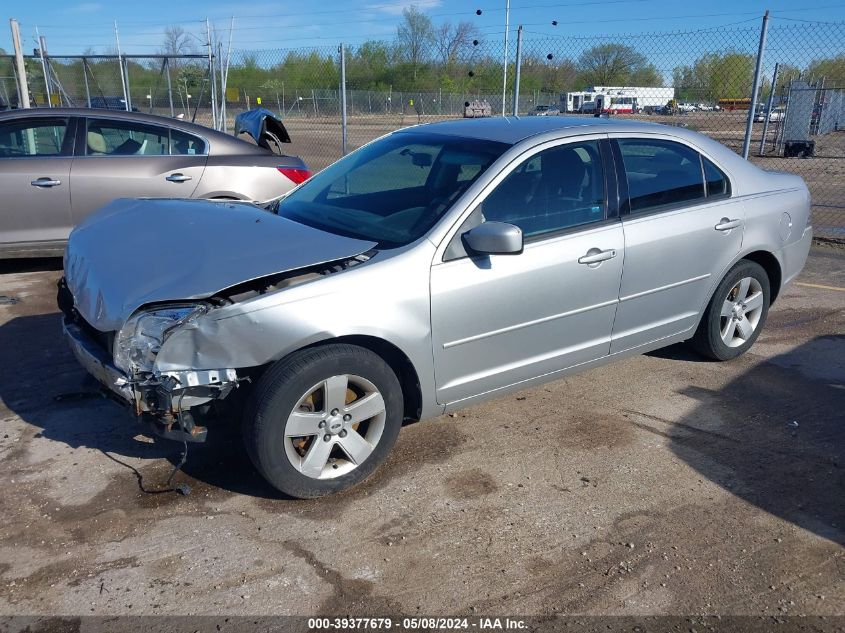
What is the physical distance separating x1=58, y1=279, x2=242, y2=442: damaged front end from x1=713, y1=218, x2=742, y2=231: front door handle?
3146 millimetres

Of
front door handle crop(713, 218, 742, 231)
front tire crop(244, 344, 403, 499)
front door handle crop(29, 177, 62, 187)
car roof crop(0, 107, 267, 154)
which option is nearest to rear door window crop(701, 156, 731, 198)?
front door handle crop(713, 218, 742, 231)

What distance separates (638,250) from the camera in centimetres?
423

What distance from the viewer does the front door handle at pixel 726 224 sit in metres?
4.65

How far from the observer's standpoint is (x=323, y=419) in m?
3.33

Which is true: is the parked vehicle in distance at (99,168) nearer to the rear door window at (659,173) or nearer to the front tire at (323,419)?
the rear door window at (659,173)

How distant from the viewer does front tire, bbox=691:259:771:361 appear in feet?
16.1

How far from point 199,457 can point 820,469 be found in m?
3.21

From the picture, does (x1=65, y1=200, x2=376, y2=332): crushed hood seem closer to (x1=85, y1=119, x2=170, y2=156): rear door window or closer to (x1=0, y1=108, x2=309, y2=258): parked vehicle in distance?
(x1=0, y1=108, x2=309, y2=258): parked vehicle in distance

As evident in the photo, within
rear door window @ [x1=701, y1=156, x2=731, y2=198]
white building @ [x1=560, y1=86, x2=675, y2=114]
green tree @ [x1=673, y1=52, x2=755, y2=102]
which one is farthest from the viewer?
white building @ [x1=560, y1=86, x2=675, y2=114]

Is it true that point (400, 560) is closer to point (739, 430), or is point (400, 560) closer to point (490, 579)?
point (490, 579)

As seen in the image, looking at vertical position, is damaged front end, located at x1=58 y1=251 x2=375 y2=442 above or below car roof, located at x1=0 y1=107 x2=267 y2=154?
below

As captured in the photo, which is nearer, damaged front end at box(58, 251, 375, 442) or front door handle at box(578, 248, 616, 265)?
damaged front end at box(58, 251, 375, 442)

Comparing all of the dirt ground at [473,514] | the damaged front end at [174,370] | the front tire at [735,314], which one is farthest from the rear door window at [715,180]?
the damaged front end at [174,370]

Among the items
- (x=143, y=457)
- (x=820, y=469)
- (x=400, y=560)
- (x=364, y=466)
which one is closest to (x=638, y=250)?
(x=820, y=469)
